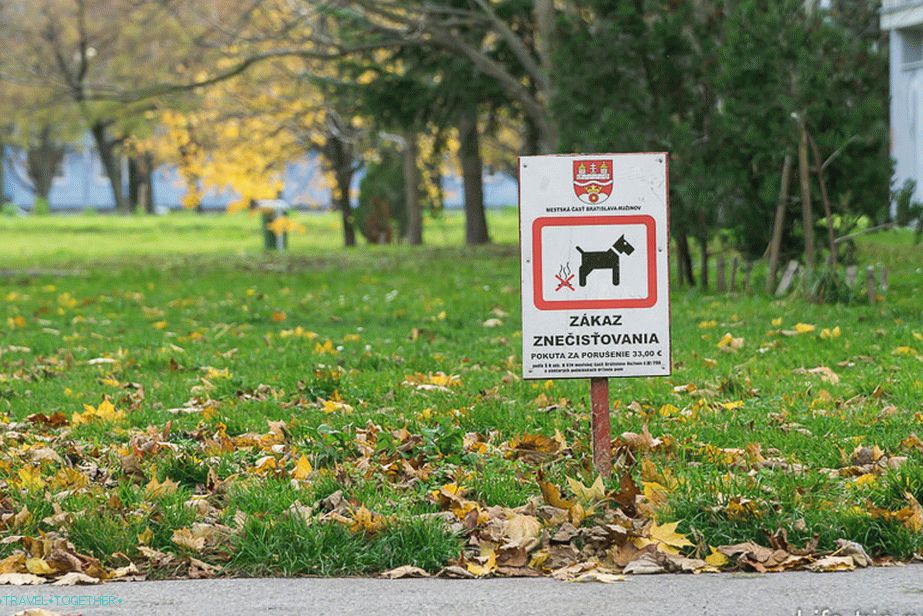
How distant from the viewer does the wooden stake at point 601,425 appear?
19.4ft

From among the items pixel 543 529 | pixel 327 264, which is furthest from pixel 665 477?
pixel 327 264

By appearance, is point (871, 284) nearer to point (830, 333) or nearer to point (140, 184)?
point (830, 333)

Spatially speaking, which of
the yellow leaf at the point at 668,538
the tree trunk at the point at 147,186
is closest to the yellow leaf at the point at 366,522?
the yellow leaf at the point at 668,538

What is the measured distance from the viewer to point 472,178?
103 feet

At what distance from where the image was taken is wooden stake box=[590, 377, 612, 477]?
592cm

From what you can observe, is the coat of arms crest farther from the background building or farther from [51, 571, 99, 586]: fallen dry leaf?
the background building

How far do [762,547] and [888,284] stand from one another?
33.4 ft

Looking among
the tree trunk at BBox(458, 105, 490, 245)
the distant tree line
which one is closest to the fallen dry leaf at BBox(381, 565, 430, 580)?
the distant tree line

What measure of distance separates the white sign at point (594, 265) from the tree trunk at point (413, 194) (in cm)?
2802

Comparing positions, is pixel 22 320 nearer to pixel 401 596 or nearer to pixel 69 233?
pixel 401 596

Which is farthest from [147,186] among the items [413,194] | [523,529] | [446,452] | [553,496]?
[523,529]

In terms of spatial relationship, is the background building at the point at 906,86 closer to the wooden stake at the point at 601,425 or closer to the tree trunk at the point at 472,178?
the tree trunk at the point at 472,178

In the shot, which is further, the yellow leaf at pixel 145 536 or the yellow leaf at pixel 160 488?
the yellow leaf at pixel 160 488

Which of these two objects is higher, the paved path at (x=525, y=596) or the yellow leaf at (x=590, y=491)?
the yellow leaf at (x=590, y=491)
